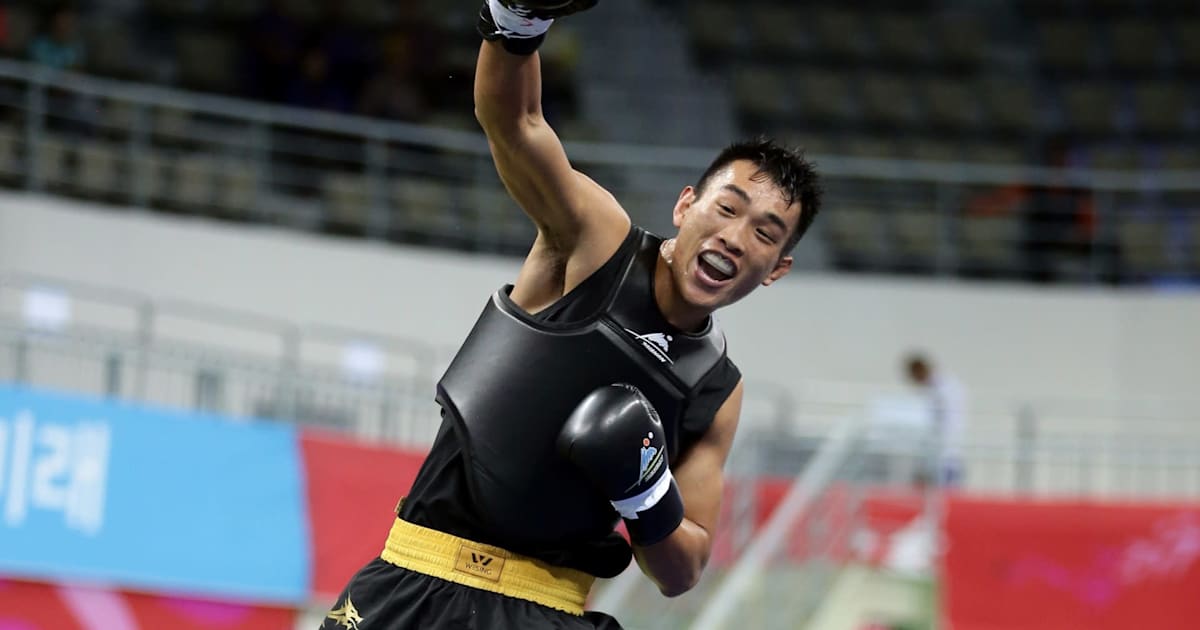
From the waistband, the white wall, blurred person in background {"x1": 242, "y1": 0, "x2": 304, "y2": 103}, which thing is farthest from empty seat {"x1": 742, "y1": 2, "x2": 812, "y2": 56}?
the waistband

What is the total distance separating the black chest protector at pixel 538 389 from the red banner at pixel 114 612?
17.7 feet

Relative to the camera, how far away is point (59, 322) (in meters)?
10.7

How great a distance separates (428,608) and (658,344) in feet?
2.56

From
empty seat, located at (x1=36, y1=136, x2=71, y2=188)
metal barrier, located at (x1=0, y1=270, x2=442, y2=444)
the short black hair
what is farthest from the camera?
empty seat, located at (x1=36, y1=136, x2=71, y2=188)

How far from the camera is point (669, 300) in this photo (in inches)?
150

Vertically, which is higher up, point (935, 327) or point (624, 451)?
point (935, 327)

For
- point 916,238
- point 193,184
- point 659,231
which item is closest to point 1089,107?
point 916,238

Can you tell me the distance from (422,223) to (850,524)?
5.63m

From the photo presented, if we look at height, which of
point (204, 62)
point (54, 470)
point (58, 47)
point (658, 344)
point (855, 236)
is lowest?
point (54, 470)

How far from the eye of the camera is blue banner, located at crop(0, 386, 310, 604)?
27.5ft

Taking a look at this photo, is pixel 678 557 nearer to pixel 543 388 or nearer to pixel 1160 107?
pixel 543 388

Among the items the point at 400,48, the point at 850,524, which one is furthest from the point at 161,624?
the point at 400,48

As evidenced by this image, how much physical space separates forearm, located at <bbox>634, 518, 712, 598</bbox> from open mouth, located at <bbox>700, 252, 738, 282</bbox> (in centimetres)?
58

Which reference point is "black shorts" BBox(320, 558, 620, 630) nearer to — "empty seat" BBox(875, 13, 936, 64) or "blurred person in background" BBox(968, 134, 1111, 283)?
"blurred person in background" BBox(968, 134, 1111, 283)
